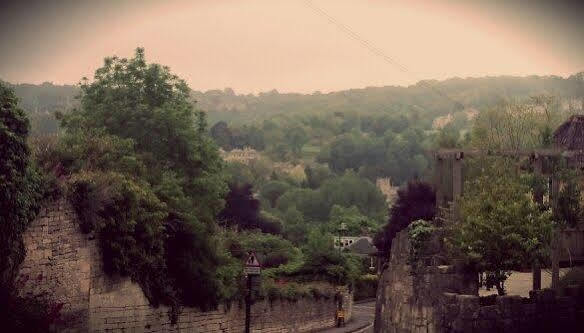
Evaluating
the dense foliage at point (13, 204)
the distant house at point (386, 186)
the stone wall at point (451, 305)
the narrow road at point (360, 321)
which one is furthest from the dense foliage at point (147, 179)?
the distant house at point (386, 186)

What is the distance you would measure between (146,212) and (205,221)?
564 cm

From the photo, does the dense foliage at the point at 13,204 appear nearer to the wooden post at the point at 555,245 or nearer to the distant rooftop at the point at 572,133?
the wooden post at the point at 555,245

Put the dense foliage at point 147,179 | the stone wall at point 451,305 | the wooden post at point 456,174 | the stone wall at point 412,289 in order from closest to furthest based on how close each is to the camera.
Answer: the stone wall at point 451,305
the stone wall at point 412,289
the wooden post at point 456,174
the dense foliage at point 147,179

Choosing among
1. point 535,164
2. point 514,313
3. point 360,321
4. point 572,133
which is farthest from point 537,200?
point 360,321

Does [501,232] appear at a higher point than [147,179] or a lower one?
lower

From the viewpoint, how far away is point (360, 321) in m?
53.2

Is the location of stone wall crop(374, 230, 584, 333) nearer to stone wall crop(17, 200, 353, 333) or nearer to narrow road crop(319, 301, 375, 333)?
stone wall crop(17, 200, 353, 333)

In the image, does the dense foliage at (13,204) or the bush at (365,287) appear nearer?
the dense foliage at (13,204)

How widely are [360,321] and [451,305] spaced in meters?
36.3

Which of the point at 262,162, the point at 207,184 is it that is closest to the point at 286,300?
the point at 207,184

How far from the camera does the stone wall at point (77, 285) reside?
23641 millimetres

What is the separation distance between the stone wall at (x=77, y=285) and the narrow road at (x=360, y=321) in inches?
637

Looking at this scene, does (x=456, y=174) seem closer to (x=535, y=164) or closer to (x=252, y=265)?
(x=535, y=164)

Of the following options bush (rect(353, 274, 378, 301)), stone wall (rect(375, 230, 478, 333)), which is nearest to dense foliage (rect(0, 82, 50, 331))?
stone wall (rect(375, 230, 478, 333))
